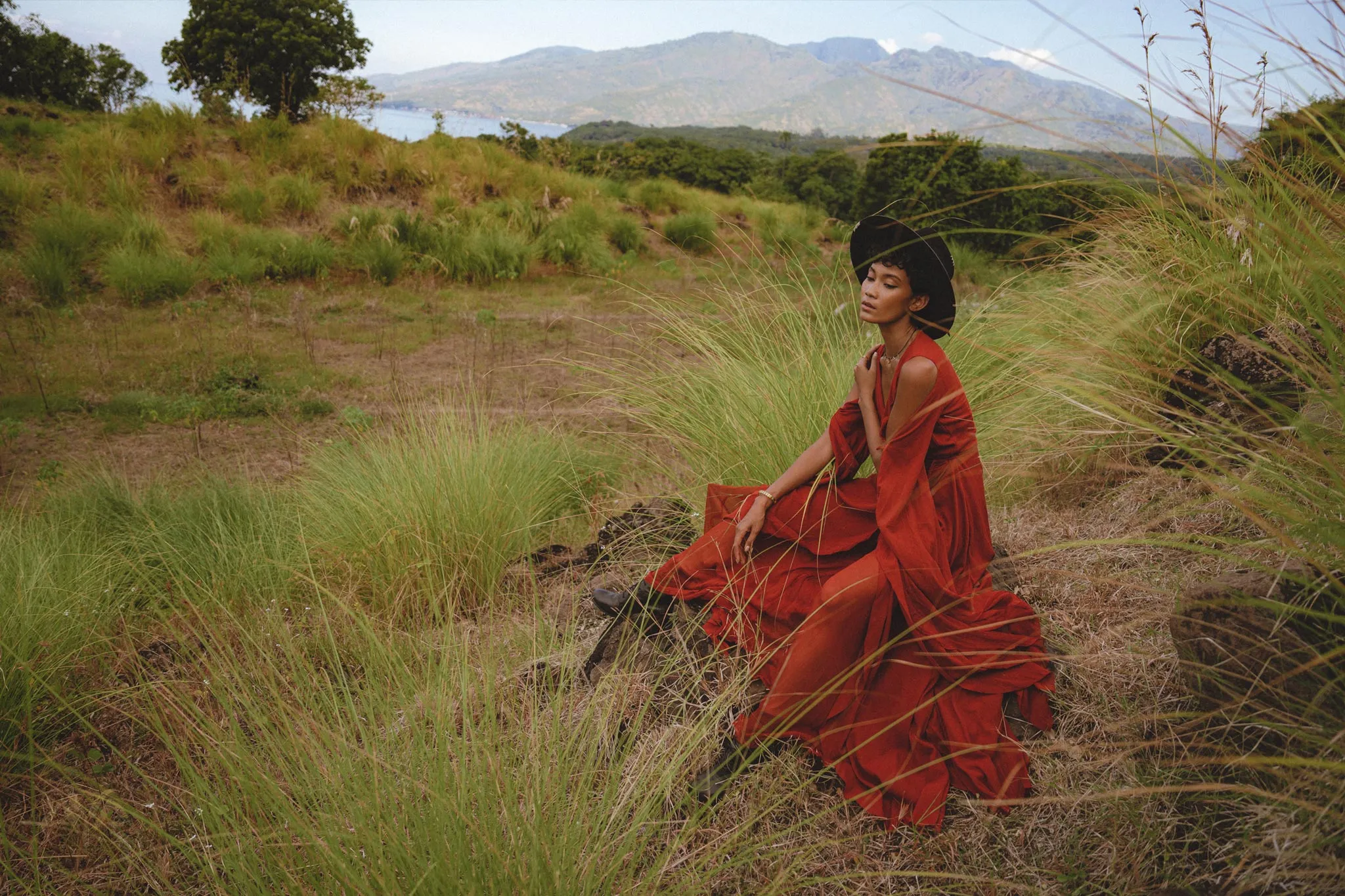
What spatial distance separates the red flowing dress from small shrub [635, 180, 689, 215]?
12813 mm

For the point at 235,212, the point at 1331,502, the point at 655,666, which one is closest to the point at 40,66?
the point at 235,212

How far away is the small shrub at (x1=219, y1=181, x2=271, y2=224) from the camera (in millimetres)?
10188

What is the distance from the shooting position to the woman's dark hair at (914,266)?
81.4 inches

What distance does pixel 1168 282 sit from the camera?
11.0 ft

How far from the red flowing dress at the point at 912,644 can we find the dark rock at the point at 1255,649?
1.27ft

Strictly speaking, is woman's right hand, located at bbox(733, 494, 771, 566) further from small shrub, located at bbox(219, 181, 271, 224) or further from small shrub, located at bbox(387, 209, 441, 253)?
small shrub, located at bbox(219, 181, 271, 224)

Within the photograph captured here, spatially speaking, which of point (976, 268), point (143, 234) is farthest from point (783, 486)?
point (976, 268)

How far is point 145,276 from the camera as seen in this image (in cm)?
789

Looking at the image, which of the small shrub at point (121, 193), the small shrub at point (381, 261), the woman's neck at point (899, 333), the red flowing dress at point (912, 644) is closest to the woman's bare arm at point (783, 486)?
the red flowing dress at point (912, 644)

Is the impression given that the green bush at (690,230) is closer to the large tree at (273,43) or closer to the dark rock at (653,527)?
the dark rock at (653,527)

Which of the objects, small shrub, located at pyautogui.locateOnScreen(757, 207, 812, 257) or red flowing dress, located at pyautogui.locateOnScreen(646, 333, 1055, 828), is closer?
red flowing dress, located at pyautogui.locateOnScreen(646, 333, 1055, 828)

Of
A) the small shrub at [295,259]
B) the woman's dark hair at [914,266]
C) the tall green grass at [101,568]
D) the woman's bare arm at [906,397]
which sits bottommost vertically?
the tall green grass at [101,568]

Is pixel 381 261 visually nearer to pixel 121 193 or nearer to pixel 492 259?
pixel 492 259

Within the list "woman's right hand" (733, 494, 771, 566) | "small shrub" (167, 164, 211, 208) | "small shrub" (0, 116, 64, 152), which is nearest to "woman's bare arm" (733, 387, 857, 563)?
"woman's right hand" (733, 494, 771, 566)
